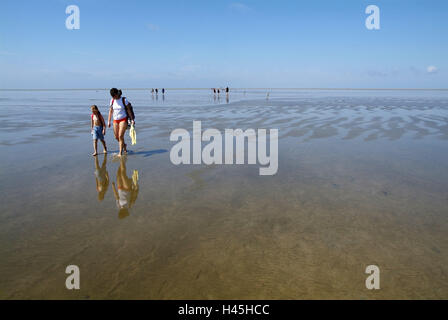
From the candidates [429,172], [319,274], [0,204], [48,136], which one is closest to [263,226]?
[319,274]

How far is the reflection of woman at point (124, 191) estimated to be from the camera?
4.17 m

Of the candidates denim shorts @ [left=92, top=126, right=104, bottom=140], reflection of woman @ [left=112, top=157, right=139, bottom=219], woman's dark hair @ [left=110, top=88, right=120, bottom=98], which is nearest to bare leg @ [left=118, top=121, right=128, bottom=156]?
denim shorts @ [left=92, top=126, right=104, bottom=140]

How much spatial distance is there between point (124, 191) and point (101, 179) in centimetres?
98

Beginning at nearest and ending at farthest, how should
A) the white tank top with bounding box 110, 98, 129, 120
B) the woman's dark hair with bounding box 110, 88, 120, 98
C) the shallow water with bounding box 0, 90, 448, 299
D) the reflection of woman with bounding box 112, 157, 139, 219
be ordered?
1. the shallow water with bounding box 0, 90, 448, 299
2. the reflection of woman with bounding box 112, 157, 139, 219
3. the woman's dark hair with bounding box 110, 88, 120, 98
4. the white tank top with bounding box 110, 98, 129, 120

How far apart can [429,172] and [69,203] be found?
24.7 feet

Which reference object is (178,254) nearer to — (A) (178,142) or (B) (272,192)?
(B) (272,192)

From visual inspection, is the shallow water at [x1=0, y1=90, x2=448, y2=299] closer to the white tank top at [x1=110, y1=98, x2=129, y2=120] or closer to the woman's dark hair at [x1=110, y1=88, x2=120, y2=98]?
the white tank top at [x1=110, y1=98, x2=129, y2=120]

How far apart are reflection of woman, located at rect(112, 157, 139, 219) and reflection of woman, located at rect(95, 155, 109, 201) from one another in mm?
185

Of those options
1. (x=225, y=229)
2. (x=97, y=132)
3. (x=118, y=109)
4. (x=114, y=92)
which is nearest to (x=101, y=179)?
(x=97, y=132)

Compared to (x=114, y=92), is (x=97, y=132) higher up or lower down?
lower down

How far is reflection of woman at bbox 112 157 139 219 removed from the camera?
13.7 feet

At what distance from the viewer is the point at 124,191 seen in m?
4.88

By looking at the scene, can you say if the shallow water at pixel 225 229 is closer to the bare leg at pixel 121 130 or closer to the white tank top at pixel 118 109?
the bare leg at pixel 121 130

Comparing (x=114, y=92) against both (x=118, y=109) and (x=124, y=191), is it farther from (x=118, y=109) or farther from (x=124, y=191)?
(x=124, y=191)
